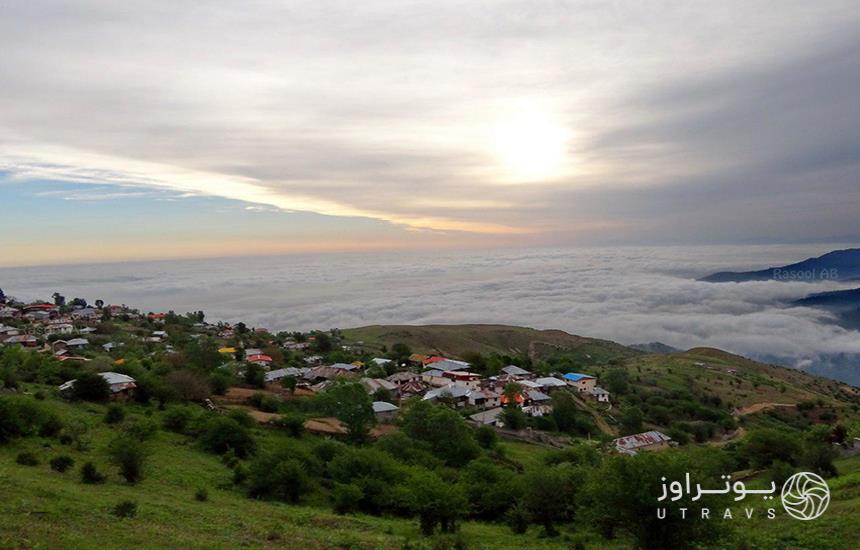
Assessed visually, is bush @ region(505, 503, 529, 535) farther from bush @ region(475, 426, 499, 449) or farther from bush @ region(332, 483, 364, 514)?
bush @ region(475, 426, 499, 449)

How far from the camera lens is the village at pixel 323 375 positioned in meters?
42.2

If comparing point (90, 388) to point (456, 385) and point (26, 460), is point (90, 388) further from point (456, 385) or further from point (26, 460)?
point (456, 385)

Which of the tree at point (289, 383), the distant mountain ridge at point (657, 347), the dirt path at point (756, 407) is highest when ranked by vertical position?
the tree at point (289, 383)

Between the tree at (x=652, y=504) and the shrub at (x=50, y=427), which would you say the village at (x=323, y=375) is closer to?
Answer: the shrub at (x=50, y=427)

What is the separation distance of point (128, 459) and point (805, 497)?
79.5 feet

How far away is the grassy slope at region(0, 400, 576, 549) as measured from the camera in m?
13.1

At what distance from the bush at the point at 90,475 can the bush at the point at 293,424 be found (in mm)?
14261

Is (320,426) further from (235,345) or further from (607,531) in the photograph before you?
(235,345)

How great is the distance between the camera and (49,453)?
2130cm

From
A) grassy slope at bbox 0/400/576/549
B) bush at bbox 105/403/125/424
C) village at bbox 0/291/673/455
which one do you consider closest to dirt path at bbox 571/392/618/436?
village at bbox 0/291/673/455

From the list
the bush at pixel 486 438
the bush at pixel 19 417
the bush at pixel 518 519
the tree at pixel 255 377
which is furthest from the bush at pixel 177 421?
the bush at pixel 518 519

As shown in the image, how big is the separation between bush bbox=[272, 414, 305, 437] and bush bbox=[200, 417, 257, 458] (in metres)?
4.88

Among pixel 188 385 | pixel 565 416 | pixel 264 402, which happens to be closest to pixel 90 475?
pixel 188 385

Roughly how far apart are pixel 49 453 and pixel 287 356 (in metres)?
45.2
